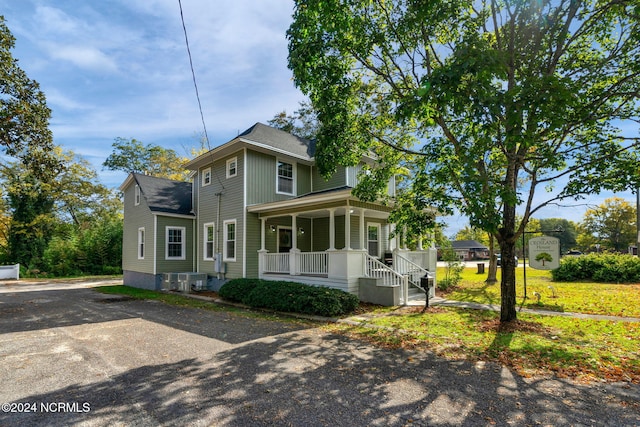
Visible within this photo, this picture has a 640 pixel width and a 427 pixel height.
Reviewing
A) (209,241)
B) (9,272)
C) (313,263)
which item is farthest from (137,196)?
(9,272)

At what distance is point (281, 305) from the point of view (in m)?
9.48

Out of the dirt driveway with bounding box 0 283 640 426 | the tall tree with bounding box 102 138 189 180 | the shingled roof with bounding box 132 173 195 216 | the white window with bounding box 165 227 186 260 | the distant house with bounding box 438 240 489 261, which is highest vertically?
the tall tree with bounding box 102 138 189 180

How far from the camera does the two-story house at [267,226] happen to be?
36.8 ft

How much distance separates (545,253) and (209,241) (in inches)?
526

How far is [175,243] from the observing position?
16234 mm

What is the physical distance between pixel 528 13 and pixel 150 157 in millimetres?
35748

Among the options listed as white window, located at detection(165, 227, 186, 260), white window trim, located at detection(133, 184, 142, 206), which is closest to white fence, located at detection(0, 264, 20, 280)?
white window trim, located at detection(133, 184, 142, 206)

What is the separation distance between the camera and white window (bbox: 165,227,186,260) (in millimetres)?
16031

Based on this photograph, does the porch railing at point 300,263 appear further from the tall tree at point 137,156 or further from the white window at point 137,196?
the tall tree at point 137,156

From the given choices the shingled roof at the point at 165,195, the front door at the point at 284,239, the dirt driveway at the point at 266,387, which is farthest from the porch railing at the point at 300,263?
the shingled roof at the point at 165,195

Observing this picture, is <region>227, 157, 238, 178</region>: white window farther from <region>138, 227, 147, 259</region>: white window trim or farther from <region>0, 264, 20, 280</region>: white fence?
<region>0, 264, 20, 280</region>: white fence

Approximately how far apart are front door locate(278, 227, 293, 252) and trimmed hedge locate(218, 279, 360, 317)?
3876 millimetres

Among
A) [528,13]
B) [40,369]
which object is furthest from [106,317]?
[528,13]

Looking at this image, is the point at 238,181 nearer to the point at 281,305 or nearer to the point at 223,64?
the point at 223,64
